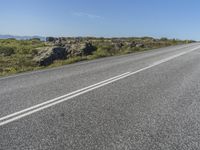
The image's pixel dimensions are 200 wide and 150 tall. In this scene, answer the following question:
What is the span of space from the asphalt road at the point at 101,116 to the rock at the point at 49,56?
36.8ft

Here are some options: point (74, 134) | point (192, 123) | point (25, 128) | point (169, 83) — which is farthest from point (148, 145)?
point (169, 83)

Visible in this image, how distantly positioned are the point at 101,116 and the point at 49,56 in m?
16.4

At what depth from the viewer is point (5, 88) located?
29.0ft

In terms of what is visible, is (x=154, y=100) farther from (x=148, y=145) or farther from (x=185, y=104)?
(x=148, y=145)

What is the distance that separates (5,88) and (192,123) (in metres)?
5.62

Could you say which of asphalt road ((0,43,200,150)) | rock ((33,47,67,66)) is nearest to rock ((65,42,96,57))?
rock ((33,47,67,66))

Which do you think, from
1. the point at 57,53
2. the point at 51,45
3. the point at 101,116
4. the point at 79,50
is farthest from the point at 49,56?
the point at 51,45

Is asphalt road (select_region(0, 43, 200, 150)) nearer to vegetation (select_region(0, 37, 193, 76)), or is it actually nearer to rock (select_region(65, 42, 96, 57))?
vegetation (select_region(0, 37, 193, 76))

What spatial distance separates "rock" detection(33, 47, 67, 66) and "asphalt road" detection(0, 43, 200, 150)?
36.8 ft

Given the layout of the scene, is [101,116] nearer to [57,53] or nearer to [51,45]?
[57,53]

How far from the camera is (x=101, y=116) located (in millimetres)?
5477

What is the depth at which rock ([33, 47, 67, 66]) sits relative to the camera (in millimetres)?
20222

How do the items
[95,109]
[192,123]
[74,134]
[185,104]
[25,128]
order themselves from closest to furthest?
1. [74,134]
2. [25,128]
3. [192,123]
4. [95,109]
5. [185,104]

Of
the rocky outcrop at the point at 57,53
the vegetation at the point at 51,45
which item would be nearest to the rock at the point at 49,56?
the rocky outcrop at the point at 57,53
